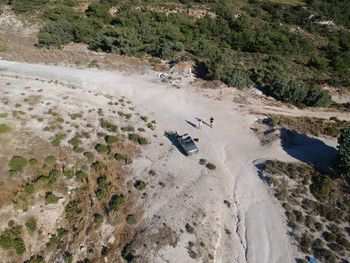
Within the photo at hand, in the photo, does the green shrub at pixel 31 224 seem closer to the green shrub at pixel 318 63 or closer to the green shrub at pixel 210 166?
the green shrub at pixel 210 166

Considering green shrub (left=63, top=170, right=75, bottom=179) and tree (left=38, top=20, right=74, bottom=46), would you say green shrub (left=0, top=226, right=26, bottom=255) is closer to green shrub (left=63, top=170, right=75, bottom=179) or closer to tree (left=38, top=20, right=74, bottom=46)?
green shrub (left=63, top=170, right=75, bottom=179)

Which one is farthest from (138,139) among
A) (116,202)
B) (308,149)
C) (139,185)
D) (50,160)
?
(308,149)

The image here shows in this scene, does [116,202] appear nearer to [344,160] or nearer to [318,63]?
[344,160]

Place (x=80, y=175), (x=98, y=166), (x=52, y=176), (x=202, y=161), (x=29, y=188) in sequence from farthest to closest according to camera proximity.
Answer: (x=202, y=161), (x=98, y=166), (x=80, y=175), (x=52, y=176), (x=29, y=188)

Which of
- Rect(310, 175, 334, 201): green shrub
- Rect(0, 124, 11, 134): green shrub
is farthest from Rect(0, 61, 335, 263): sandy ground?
Rect(0, 124, 11, 134): green shrub

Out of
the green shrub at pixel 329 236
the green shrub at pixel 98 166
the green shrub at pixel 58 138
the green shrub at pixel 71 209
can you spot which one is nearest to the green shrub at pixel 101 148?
the green shrub at pixel 98 166
